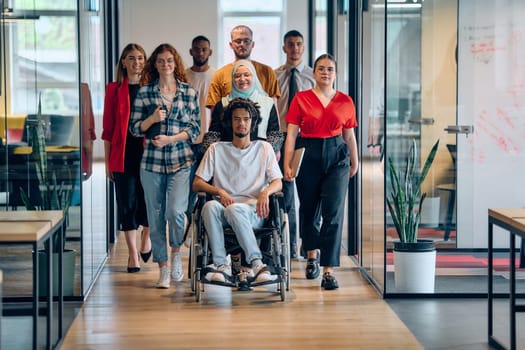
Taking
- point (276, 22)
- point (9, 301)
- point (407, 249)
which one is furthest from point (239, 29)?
point (276, 22)

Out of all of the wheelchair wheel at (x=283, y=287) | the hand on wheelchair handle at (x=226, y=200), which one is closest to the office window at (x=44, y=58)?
the hand on wheelchair handle at (x=226, y=200)

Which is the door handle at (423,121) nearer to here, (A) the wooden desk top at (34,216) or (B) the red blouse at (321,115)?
(B) the red blouse at (321,115)

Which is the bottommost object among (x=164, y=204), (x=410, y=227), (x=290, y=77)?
(x=410, y=227)

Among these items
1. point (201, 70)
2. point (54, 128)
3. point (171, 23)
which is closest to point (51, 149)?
point (54, 128)

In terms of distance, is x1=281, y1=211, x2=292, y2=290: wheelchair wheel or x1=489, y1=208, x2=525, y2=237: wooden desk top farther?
x1=281, y1=211, x2=292, y2=290: wheelchair wheel

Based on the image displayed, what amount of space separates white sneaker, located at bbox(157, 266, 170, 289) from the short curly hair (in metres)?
0.91

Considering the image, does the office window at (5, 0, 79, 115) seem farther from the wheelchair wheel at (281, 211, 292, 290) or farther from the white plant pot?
the white plant pot

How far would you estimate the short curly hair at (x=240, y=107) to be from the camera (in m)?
5.79

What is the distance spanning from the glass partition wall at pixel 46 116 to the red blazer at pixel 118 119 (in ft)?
0.85

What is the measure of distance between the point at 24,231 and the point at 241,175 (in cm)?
210

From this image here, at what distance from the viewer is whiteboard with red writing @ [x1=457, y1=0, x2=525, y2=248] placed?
19.0 ft

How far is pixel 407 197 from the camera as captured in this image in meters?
5.80

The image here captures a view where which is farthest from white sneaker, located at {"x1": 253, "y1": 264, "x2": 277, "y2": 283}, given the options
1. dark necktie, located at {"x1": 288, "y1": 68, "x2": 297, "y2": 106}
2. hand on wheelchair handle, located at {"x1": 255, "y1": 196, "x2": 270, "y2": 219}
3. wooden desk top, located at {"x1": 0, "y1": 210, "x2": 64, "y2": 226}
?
dark necktie, located at {"x1": 288, "y1": 68, "x2": 297, "y2": 106}

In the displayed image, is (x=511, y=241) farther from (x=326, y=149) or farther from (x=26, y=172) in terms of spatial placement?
(x=26, y=172)
